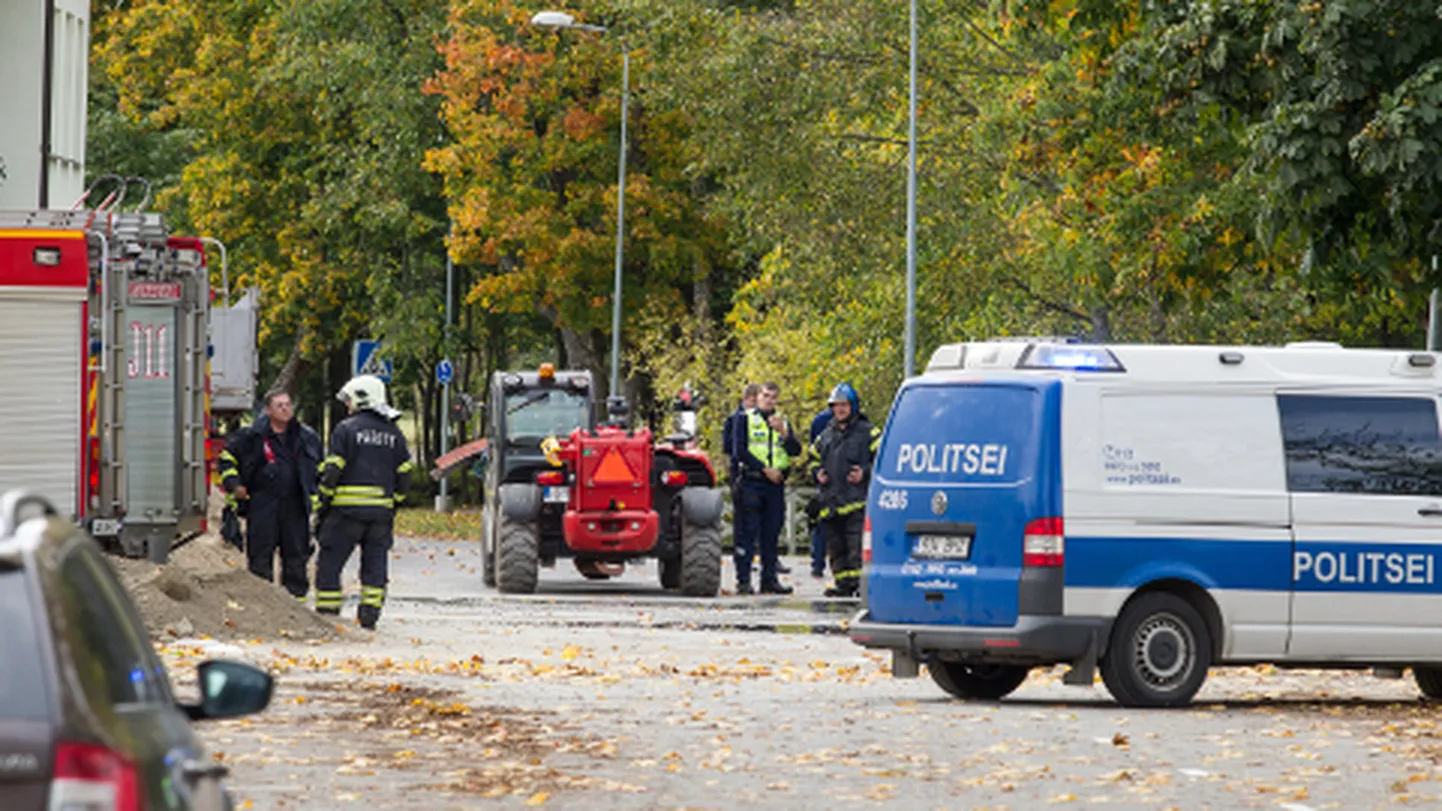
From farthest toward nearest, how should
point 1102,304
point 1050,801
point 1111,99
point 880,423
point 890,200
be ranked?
point 880,423
point 890,200
point 1102,304
point 1111,99
point 1050,801

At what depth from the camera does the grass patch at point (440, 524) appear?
40.1 meters

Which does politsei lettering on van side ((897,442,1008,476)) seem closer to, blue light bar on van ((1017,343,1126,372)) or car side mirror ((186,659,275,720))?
blue light bar on van ((1017,343,1126,372))

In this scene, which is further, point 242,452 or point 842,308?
point 842,308

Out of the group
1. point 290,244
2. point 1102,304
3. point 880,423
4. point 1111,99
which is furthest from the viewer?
→ point 290,244

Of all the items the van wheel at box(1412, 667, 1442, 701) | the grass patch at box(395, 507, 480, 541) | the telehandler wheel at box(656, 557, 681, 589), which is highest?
the van wheel at box(1412, 667, 1442, 701)

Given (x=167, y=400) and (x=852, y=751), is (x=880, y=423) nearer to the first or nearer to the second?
(x=167, y=400)

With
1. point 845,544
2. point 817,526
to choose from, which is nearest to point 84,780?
point 845,544

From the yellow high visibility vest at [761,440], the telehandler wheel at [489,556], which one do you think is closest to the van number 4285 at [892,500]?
the yellow high visibility vest at [761,440]

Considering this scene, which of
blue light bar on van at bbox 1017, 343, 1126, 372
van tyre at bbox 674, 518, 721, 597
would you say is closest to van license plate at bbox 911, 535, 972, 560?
blue light bar on van at bbox 1017, 343, 1126, 372

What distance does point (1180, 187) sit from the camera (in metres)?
26.2

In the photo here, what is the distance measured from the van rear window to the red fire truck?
6.89 metres

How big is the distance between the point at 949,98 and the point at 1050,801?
26746 millimetres

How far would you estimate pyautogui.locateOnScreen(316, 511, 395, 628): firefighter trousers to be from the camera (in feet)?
60.0

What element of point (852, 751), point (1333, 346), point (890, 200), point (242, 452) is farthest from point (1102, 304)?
point (852, 751)
